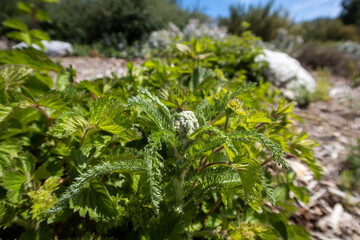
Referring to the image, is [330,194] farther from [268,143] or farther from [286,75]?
[286,75]

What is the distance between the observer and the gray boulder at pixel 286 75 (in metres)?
4.37

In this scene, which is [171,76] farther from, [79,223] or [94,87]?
[79,223]

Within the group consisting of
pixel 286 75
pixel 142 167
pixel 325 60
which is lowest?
pixel 325 60

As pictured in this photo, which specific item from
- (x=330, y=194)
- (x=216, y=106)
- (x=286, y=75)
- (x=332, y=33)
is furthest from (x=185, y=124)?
(x=332, y=33)

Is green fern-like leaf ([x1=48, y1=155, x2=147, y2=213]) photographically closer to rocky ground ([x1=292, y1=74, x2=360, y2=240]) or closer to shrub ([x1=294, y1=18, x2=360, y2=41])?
rocky ground ([x1=292, y1=74, x2=360, y2=240])

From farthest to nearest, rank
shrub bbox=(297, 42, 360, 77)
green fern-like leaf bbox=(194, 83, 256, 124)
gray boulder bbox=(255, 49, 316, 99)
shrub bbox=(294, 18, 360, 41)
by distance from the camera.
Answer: shrub bbox=(294, 18, 360, 41), shrub bbox=(297, 42, 360, 77), gray boulder bbox=(255, 49, 316, 99), green fern-like leaf bbox=(194, 83, 256, 124)

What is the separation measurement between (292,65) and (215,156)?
4608 mm

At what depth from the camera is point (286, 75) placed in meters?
4.48

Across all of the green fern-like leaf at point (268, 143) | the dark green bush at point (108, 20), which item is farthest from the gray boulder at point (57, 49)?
the green fern-like leaf at point (268, 143)

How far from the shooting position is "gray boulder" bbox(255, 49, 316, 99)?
4.37 meters

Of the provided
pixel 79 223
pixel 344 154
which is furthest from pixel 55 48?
pixel 344 154

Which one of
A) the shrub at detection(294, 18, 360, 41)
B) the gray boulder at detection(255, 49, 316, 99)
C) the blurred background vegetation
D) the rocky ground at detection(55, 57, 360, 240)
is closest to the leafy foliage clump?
the rocky ground at detection(55, 57, 360, 240)

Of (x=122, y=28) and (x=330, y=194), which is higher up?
(x=122, y=28)

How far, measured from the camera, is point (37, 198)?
0.76 m
